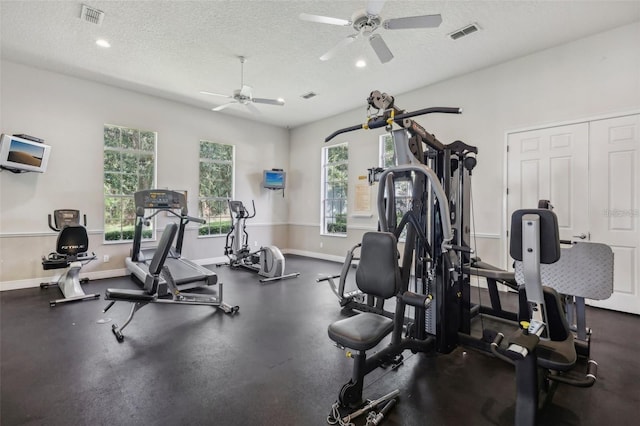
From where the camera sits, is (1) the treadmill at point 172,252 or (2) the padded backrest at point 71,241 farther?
(1) the treadmill at point 172,252

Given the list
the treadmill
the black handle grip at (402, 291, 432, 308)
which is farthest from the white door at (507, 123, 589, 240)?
the treadmill

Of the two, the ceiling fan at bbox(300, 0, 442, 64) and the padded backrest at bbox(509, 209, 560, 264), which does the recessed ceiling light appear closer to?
the ceiling fan at bbox(300, 0, 442, 64)

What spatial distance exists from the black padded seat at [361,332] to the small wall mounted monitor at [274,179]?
648 centimetres

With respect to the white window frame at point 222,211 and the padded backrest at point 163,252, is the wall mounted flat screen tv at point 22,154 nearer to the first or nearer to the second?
the white window frame at point 222,211

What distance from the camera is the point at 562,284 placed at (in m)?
2.77

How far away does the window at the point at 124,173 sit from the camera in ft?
19.4

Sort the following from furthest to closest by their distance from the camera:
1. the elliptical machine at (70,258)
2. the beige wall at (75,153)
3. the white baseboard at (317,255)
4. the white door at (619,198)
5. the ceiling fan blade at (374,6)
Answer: the white baseboard at (317,255), the beige wall at (75,153), the elliptical machine at (70,258), the white door at (619,198), the ceiling fan blade at (374,6)

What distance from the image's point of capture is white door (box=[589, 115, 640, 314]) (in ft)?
12.6

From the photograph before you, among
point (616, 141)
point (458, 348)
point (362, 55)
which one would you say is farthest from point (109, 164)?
point (616, 141)

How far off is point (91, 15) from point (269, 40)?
7.12ft

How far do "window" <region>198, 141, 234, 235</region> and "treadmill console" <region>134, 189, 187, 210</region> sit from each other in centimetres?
214

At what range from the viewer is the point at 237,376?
95.2 inches

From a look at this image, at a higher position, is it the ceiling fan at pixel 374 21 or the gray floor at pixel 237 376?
the ceiling fan at pixel 374 21

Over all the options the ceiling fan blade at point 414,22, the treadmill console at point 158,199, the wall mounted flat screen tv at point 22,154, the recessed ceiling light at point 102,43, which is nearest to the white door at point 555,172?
the ceiling fan blade at point 414,22
